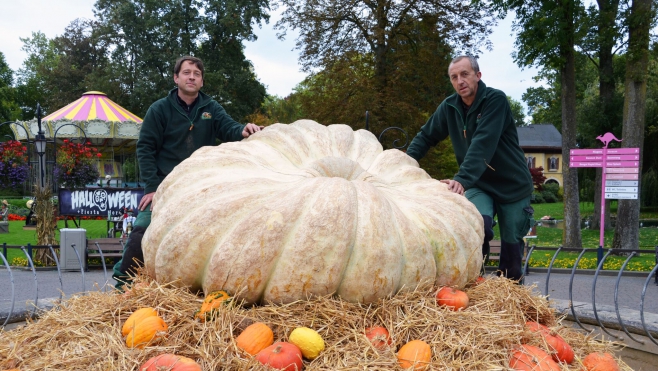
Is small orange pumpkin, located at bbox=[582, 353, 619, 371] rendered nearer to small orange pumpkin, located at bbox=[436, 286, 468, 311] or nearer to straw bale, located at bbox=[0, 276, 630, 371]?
straw bale, located at bbox=[0, 276, 630, 371]

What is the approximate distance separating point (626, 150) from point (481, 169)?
30.8ft

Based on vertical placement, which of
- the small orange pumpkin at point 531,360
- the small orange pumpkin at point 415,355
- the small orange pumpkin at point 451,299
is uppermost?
the small orange pumpkin at point 451,299

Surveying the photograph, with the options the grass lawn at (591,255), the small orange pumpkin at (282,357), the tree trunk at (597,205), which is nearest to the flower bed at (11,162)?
the grass lawn at (591,255)

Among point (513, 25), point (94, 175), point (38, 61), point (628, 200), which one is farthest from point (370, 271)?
point (38, 61)

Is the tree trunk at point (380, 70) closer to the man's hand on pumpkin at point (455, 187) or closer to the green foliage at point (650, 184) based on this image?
the man's hand on pumpkin at point (455, 187)

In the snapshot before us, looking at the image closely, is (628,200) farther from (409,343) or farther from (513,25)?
(409,343)

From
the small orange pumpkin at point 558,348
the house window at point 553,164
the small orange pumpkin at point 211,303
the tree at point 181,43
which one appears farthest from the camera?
the house window at point 553,164

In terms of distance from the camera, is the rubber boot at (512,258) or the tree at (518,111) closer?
the rubber boot at (512,258)

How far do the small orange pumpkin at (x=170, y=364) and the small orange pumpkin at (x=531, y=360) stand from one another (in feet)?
3.89

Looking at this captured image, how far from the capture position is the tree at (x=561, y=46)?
11547mm

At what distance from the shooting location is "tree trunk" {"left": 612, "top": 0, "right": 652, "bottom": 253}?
11.1m

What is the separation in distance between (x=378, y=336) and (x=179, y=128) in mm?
2286

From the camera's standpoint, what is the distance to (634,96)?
11359 mm

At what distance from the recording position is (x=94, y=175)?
36.4 ft
